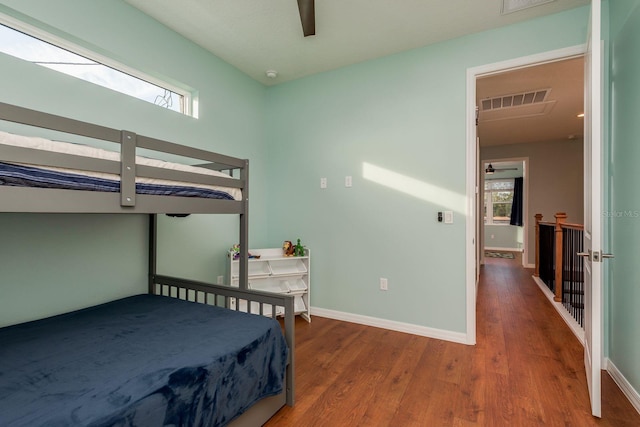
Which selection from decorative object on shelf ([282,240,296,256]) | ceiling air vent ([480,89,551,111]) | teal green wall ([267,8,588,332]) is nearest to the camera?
teal green wall ([267,8,588,332])

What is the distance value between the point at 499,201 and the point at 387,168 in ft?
26.6

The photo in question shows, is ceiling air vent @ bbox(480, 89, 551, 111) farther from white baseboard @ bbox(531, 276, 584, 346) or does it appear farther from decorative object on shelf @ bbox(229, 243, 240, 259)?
decorative object on shelf @ bbox(229, 243, 240, 259)

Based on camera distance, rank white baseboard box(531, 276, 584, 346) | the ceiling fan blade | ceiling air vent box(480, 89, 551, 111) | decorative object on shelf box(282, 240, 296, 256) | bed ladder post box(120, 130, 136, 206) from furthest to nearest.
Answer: ceiling air vent box(480, 89, 551, 111)
decorative object on shelf box(282, 240, 296, 256)
white baseboard box(531, 276, 584, 346)
the ceiling fan blade
bed ladder post box(120, 130, 136, 206)

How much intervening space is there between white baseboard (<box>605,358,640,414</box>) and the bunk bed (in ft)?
6.12

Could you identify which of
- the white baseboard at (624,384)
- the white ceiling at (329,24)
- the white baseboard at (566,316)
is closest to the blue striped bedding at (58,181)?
the white ceiling at (329,24)

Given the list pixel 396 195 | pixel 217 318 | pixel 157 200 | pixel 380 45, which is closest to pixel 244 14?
pixel 380 45

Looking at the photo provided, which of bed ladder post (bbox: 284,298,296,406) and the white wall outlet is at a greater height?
the white wall outlet

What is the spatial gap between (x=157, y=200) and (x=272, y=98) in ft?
7.71

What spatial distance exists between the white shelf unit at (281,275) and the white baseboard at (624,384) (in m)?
2.23

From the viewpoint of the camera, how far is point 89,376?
1062 mm

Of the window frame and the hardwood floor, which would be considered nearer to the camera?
the hardwood floor

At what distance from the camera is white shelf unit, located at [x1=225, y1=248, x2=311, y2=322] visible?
2.92 m

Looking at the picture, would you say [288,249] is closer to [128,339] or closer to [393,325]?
[393,325]

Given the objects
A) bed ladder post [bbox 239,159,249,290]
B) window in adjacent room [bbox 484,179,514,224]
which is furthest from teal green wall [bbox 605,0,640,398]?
window in adjacent room [bbox 484,179,514,224]
